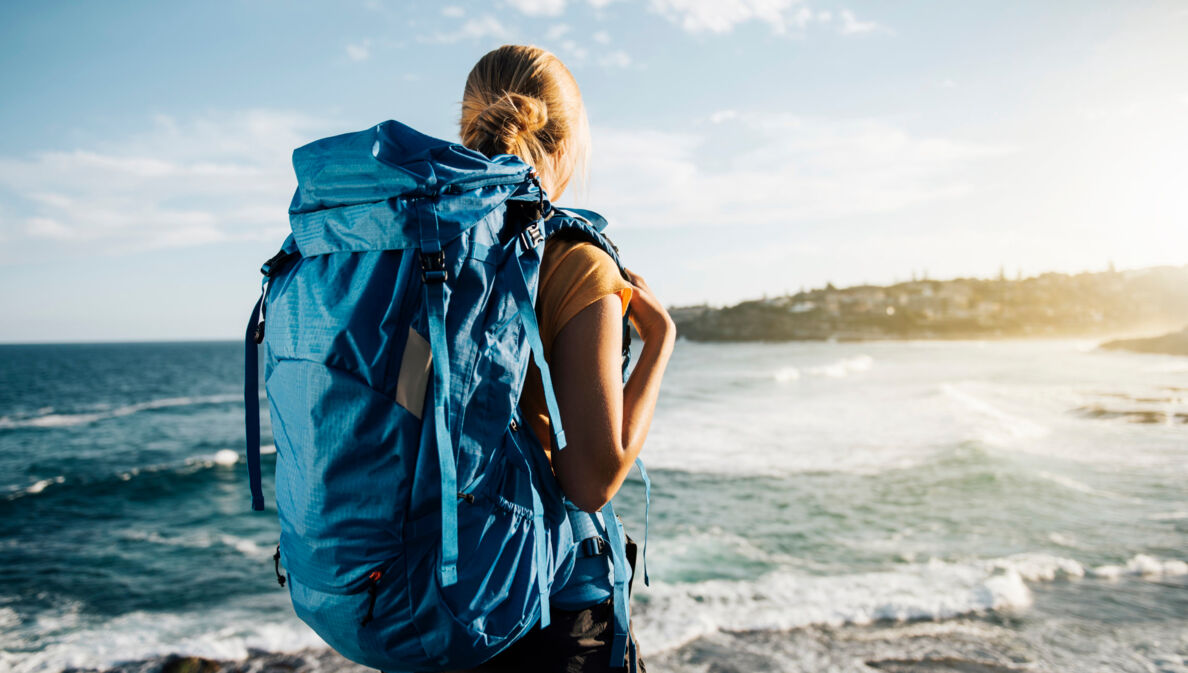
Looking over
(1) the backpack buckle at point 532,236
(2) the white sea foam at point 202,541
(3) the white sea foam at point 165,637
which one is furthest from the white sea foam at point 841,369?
(1) the backpack buckle at point 532,236

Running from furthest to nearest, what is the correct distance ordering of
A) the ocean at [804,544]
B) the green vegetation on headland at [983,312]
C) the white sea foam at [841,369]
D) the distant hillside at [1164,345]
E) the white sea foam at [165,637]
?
the green vegetation on headland at [983,312] → the distant hillside at [1164,345] → the white sea foam at [841,369] → the white sea foam at [165,637] → the ocean at [804,544]

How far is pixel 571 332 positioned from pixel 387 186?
356 millimetres

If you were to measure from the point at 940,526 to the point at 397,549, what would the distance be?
34.9 feet

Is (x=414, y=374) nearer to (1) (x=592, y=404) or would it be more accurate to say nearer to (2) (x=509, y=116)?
(1) (x=592, y=404)

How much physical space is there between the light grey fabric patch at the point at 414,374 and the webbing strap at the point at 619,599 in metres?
0.42

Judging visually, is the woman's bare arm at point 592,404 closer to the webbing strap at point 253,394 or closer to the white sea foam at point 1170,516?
the webbing strap at point 253,394

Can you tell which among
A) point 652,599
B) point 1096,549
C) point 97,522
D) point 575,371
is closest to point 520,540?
point 575,371

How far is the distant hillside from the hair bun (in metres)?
52.1

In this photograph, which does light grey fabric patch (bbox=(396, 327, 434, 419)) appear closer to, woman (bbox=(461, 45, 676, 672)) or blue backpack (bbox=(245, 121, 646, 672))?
blue backpack (bbox=(245, 121, 646, 672))

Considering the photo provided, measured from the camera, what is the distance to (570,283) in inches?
43.7

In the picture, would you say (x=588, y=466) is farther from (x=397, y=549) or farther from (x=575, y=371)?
(x=397, y=549)

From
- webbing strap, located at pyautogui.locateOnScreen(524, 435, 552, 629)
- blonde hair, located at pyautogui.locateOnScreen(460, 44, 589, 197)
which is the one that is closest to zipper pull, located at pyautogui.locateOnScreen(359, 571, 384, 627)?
webbing strap, located at pyautogui.locateOnScreen(524, 435, 552, 629)

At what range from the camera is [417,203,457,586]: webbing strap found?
0.96 meters

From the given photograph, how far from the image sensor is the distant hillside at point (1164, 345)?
133 ft
